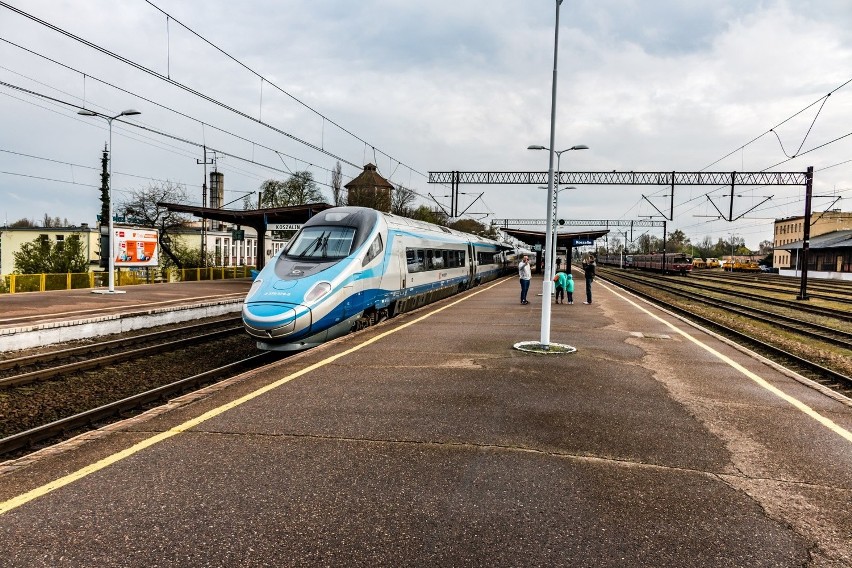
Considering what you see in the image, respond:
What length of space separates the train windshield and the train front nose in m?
1.87

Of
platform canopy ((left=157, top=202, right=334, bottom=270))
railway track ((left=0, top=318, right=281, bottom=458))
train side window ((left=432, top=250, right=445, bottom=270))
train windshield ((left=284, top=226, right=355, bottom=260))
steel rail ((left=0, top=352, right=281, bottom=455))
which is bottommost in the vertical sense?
railway track ((left=0, top=318, right=281, bottom=458))

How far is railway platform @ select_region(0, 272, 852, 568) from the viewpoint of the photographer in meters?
3.20

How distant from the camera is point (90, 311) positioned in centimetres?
1681

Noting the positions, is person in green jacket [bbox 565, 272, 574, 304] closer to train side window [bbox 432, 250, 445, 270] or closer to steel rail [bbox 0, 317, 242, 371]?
train side window [bbox 432, 250, 445, 270]

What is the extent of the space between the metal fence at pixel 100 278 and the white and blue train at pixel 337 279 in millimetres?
17671

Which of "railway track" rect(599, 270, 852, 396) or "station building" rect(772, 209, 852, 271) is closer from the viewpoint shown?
"railway track" rect(599, 270, 852, 396)

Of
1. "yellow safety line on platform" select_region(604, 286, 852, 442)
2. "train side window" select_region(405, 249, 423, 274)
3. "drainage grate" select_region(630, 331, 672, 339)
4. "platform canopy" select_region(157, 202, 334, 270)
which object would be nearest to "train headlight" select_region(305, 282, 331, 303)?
"train side window" select_region(405, 249, 423, 274)

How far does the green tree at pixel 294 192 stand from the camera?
61.9 metres

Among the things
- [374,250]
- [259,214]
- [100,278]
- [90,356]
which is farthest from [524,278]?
[100,278]

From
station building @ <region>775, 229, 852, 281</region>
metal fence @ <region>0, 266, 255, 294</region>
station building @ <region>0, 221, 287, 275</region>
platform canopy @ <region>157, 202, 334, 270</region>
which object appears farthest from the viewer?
station building @ <region>0, 221, 287, 275</region>

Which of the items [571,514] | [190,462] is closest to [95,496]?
[190,462]

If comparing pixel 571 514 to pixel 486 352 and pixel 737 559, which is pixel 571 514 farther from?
pixel 486 352

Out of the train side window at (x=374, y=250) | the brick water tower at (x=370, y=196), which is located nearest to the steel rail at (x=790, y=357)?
the train side window at (x=374, y=250)

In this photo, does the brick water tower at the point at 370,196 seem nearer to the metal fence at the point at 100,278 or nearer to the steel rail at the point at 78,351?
the metal fence at the point at 100,278
